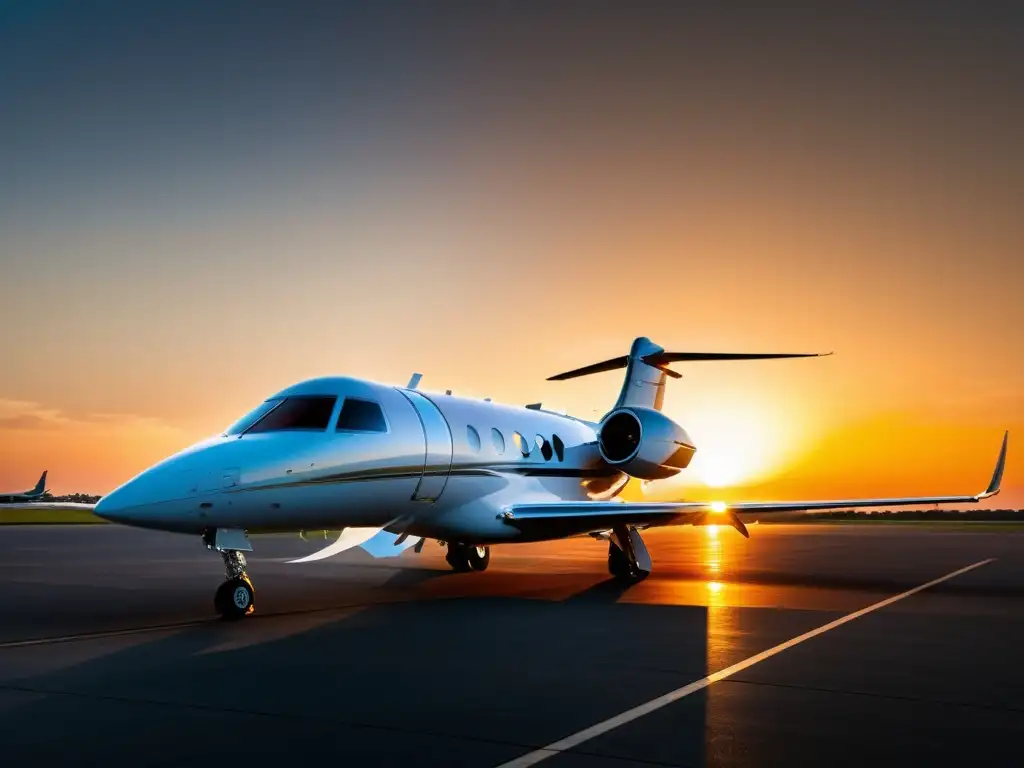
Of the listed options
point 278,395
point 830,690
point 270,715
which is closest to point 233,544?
point 278,395

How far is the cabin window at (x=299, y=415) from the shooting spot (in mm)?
11551

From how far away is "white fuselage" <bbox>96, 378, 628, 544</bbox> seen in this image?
10.0m

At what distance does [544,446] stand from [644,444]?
178cm

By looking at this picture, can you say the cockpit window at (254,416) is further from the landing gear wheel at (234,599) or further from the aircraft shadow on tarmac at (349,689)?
the aircraft shadow on tarmac at (349,689)

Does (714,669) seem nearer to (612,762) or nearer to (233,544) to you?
(612,762)

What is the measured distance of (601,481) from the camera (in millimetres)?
18500

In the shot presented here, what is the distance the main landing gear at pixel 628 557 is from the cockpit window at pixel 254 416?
657cm

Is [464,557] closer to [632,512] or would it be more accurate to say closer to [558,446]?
[558,446]

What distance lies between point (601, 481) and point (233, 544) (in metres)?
9.32

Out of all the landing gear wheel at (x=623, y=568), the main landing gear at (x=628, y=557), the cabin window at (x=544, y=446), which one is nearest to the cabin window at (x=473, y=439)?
the cabin window at (x=544, y=446)

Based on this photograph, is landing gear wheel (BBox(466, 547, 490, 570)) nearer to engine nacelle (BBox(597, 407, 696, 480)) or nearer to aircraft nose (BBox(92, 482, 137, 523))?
engine nacelle (BBox(597, 407, 696, 480))

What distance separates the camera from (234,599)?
408 inches

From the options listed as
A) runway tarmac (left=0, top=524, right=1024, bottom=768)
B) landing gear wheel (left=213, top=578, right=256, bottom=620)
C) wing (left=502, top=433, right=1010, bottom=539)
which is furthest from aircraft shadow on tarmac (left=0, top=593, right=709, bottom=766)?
wing (left=502, top=433, right=1010, bottom=539)

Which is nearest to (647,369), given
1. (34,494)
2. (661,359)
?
(661,359)
